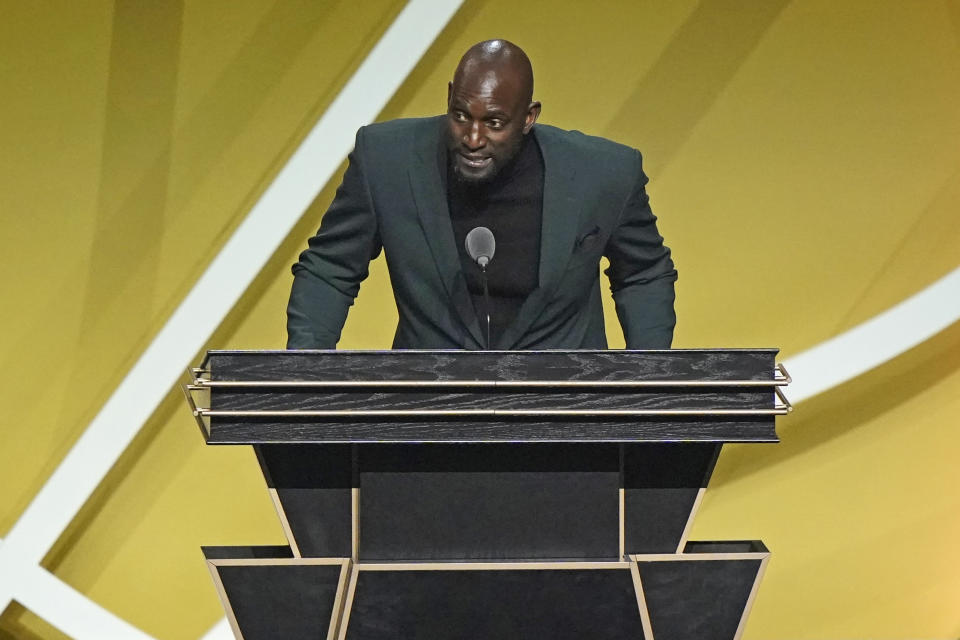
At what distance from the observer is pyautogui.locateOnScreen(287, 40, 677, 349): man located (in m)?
2.43

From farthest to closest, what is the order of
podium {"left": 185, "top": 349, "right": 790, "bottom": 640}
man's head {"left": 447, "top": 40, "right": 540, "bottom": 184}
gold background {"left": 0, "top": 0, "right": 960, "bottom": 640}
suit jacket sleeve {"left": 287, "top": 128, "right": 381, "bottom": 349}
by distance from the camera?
gold background {"left": 0, "top": 0, "right": 960, "bottom": 640} < suit jacket sleeve {"left": 287, "top": 128, "right": 381, "bottom": 349} < man's head {"left": 447, "top": 40, "right": 540, "bottom": 184} < podium {"left": 185, "top": 349, "right": 790, "bottom": 640}

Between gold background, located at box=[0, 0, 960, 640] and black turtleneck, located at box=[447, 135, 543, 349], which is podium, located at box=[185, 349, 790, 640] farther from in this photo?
gold background, located at box=[0, 0, 960, 640]

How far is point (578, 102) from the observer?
4.04m

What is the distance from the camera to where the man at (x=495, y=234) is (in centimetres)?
243

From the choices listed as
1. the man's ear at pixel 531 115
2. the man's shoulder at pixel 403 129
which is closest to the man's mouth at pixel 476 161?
the man's ear at pixel 531 115

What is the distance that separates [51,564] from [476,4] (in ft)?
6.42

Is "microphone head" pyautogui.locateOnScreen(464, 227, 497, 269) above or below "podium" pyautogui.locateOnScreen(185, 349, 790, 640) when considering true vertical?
above

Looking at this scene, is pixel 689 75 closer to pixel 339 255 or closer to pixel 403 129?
pixel 403 129

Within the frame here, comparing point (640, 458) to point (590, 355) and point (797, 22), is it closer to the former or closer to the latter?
point (590, 355)

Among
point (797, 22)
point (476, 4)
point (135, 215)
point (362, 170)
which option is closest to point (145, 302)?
point (135, 215)

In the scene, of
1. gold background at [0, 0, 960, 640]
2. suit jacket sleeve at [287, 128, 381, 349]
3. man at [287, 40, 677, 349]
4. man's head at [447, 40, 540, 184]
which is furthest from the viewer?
gold background at [0, 0, 960, 640]

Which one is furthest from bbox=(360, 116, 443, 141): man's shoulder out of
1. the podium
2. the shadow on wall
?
the shadow on wall

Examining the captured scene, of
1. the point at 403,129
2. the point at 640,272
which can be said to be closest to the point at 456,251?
the point at 403,129

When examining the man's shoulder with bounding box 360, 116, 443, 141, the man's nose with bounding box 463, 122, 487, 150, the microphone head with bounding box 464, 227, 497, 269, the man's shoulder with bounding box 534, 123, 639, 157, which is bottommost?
the microphone head with bounding box 464, 227, 497, 269
